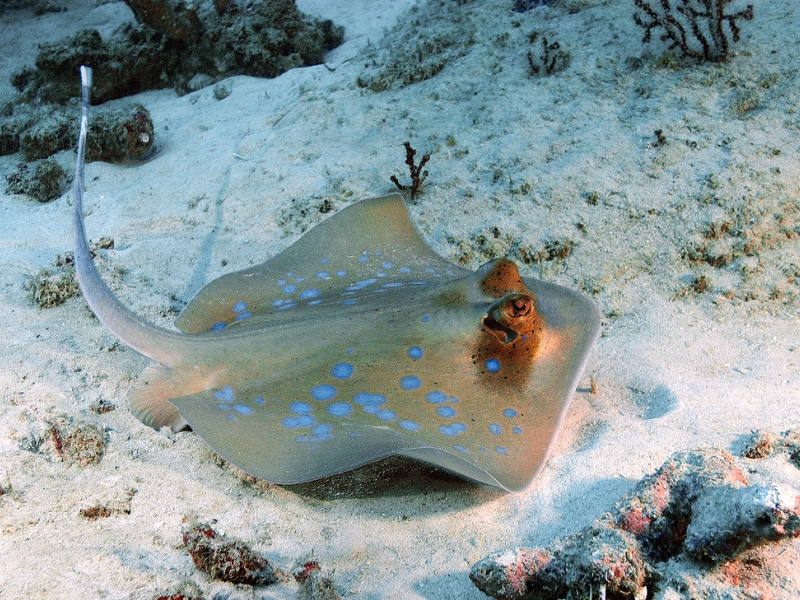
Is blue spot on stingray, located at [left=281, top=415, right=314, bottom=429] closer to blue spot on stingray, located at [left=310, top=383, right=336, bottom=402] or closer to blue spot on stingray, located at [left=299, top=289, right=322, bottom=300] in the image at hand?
blue spot on stingray, located at [left=310, top=383, right=336, bottom=402]

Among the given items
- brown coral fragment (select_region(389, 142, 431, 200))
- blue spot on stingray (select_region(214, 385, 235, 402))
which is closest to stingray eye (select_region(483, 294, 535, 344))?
blue spot on stingray (select_region(214, 385, 235, 402))

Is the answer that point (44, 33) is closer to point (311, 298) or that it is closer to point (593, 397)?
point (311, 298)

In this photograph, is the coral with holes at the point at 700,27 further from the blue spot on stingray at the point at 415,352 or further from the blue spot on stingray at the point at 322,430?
the blue spot on stingray at the point at 322,430

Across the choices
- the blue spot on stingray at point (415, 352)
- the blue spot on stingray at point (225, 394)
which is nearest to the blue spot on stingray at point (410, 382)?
the blue spot on stingray at point (415, 352)

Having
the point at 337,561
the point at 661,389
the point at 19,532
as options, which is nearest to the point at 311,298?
the point at 337,561

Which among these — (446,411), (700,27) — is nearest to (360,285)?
(446,411)

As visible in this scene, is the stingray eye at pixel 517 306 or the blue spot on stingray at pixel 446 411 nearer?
the blue spot on stingray at pixel 446 411

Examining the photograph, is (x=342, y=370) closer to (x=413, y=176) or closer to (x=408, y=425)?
(x=408, y=425)

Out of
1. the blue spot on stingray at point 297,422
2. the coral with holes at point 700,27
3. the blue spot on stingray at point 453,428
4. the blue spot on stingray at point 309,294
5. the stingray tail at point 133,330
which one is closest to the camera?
the blue spot on stingray at point 453,428
